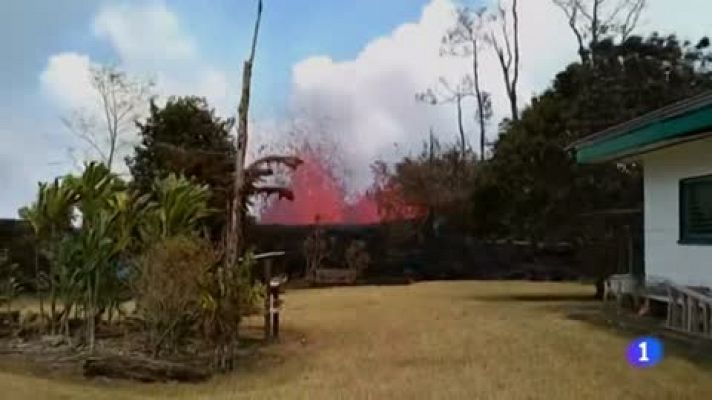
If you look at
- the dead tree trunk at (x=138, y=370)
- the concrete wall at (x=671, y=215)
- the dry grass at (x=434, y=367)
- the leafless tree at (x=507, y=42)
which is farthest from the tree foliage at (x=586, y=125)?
the leafless tree at (x=507, y=42)

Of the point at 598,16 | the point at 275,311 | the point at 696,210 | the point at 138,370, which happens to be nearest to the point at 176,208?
the point at 275,311

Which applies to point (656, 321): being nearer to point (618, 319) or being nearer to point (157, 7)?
point (618, 319)

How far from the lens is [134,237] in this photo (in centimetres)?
1034

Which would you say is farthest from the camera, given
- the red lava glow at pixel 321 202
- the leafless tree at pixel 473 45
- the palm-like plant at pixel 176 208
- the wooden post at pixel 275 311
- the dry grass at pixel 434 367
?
the leafless tree at pixel 473 45

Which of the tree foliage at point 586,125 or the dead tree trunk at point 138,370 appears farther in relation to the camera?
the tree foliage at point 586,125

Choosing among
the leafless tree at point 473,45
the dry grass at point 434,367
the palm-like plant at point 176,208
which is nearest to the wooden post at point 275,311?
the dry grass at point 434,367

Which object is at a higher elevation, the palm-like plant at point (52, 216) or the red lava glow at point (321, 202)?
the red lava glow at point (321, 202)

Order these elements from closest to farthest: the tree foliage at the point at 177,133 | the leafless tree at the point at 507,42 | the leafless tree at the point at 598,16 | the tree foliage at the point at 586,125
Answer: the tree foliage at the point at 586,125 < the tree foliage at the point at 177,133 < the leafless tree at the point at 598,16 < the leafless tree at the point at 507,42

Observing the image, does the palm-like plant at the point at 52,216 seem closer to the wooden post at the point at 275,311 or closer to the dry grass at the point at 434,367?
the dry grass at the point at 434,367

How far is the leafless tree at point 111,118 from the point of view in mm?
27734

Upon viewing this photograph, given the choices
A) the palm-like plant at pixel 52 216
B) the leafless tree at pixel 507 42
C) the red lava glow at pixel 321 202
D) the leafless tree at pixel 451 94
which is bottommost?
the palm-like plant at pixel 52 216

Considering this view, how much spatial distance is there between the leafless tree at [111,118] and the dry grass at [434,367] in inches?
650

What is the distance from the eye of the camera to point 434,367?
8.27 m

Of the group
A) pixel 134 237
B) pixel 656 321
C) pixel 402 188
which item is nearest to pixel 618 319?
pixel 656 321
